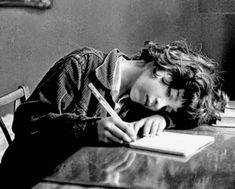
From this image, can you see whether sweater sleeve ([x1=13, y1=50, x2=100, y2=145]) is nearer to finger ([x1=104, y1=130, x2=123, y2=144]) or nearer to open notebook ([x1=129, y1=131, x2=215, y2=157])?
finger ([x1=104, y1=130, x2=123, y2=144])

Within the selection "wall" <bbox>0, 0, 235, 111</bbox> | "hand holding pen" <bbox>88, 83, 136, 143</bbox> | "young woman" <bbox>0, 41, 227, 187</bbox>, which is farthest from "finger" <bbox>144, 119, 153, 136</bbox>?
"wall" <bbox>0, 0, 235, 111</bbox>

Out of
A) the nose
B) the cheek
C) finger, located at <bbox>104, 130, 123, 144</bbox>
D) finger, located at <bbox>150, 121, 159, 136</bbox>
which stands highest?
the cheek

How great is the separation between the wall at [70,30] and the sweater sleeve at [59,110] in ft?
3.61

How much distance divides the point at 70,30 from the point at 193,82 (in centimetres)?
129

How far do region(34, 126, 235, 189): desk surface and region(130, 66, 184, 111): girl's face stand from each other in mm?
302

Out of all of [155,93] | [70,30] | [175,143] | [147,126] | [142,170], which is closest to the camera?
[142,170]

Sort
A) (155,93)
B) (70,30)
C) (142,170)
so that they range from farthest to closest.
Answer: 1. (70,30)
2. (155,93)
3. (142,170)

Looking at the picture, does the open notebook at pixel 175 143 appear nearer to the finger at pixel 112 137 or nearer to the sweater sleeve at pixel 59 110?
the finger at pixel 112 137

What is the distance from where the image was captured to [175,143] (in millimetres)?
1211

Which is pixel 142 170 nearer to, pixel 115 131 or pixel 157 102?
pixel 115 131

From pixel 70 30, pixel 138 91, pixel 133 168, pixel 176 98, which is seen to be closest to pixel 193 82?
pixel 176 98

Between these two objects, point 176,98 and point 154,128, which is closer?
point 154,128

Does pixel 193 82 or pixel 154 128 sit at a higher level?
pixel 193 82

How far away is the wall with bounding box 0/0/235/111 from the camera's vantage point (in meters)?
2.56
